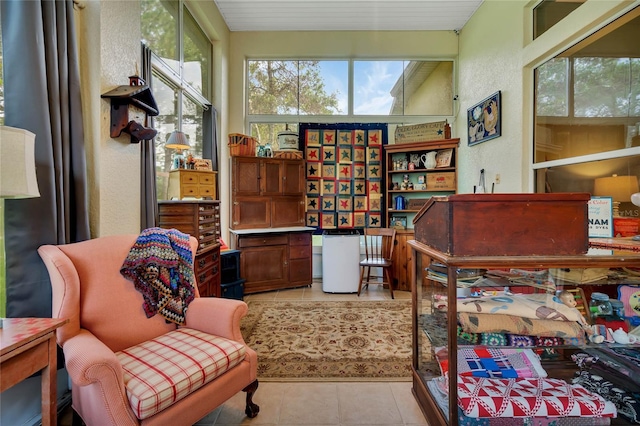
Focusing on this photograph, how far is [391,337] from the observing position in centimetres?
266

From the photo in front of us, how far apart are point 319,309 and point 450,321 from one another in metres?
2.27

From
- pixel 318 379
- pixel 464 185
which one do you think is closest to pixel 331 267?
A: pixel 318 379

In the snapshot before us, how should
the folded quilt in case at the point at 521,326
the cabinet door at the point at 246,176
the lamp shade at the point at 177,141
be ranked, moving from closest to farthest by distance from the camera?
the folded quilt in case at the point at 521,326
the lamp shade at the point at 177,141
the cabinet door at the point at 246,176

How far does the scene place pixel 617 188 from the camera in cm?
212

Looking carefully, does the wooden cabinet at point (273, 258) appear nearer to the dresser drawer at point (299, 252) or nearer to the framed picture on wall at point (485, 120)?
the dresser drawer at point (299, 252)

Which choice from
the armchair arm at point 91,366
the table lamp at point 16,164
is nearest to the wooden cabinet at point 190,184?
the table lamp at point 16,164

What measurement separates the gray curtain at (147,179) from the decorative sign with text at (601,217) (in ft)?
10.4

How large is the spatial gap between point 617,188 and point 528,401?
5.90ft

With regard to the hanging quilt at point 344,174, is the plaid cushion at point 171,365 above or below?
below

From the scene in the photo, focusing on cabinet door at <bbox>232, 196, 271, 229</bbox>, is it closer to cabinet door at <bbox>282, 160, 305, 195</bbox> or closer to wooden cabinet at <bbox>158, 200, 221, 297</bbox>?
cabinet door at <bbox>282, 160, 305, 195</bbox>

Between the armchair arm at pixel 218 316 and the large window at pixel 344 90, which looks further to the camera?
the large window at pixel 344 90

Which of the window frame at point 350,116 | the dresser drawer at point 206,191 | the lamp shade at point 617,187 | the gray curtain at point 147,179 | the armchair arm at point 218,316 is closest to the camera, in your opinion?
the armchair arm at point 218,316

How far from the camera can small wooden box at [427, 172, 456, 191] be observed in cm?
427

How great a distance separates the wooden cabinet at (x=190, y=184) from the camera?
9.27 feet
